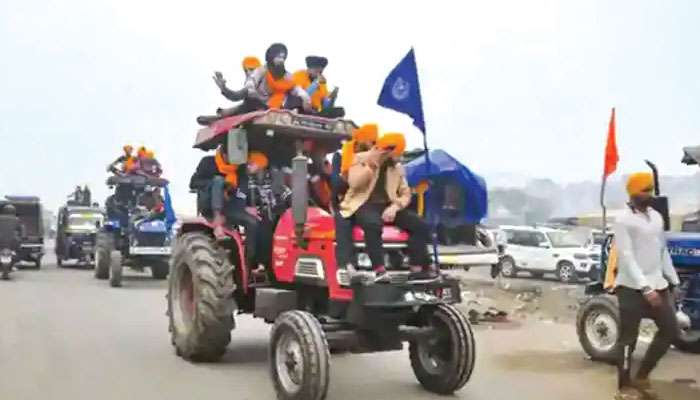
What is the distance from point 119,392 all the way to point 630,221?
4.52 m

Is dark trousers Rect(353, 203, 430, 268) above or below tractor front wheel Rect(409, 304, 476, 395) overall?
above

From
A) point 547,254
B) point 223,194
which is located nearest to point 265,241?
point 223,194

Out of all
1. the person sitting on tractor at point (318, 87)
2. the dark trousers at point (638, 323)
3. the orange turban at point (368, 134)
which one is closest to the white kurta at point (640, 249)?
the dark trousers at point (638, 323)

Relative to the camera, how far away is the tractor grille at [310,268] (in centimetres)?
760

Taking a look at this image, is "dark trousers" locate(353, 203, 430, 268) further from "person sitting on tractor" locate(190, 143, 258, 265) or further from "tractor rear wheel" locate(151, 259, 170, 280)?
"tractor rear wheel" locate(151, 259, 170, 280)

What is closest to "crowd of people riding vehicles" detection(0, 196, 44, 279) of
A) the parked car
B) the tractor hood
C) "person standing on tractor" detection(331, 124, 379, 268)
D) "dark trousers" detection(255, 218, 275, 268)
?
the parked car

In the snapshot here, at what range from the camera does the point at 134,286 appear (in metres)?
20.6

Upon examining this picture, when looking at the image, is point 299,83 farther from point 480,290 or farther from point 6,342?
point 480,290

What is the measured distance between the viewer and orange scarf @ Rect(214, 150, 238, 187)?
30.4ft

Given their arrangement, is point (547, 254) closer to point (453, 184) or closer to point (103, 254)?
point (103, 254)

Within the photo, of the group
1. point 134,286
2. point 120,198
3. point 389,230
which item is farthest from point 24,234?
point 389,230

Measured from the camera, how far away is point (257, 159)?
9.36 metres

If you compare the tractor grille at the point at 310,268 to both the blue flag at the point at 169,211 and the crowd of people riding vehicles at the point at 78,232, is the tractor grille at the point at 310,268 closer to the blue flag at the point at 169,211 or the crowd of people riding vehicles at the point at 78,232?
the blue flag at the point at 169,211

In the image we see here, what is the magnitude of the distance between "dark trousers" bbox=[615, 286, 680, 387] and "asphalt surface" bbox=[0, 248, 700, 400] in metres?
0.72
